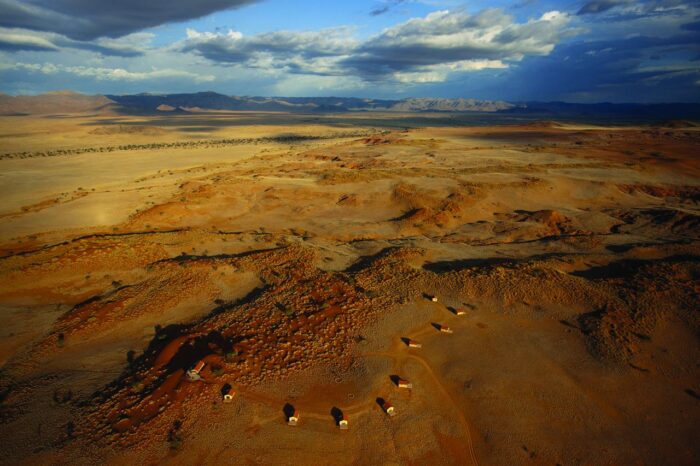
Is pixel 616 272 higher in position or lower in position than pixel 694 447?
higher

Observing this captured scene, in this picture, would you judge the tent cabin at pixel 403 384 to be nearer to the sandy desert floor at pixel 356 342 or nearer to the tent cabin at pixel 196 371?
the sandy desert floor at pixel 356 342

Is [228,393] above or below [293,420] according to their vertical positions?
above

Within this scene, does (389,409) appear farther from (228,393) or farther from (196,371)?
(196,371)

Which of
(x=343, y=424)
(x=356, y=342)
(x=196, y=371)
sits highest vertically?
(x=196, y=371)

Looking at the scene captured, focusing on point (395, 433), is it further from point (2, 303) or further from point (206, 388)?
point (2, 303)

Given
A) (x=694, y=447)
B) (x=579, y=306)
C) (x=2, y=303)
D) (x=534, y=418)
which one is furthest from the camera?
(x=2, y=303)

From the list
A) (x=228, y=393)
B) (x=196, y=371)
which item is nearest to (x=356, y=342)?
(x=228, y=393)

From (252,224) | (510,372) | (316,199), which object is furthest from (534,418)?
(316,199)

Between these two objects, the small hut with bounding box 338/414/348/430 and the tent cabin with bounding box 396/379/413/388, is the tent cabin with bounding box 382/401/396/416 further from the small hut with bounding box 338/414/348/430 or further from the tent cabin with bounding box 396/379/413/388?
the small hut with bounding box 338/414/348/430
